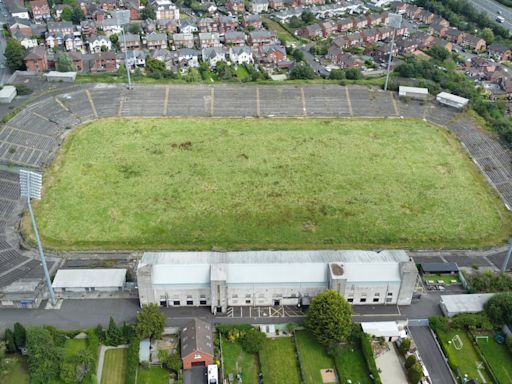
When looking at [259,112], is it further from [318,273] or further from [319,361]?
[319,361]

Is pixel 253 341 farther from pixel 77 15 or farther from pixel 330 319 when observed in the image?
pixel 77 15

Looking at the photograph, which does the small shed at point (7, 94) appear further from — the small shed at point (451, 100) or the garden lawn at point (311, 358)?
the small shed at point (451, 100)

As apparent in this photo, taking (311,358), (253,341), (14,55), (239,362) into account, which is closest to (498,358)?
(311,358)

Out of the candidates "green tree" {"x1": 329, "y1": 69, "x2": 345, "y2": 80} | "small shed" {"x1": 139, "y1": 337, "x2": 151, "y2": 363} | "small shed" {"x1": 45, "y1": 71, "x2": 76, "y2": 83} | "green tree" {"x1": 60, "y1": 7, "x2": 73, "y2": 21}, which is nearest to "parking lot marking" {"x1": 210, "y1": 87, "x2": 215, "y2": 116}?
"green tree" {"x1": 329, "y1": 69, "x2": 345, "y2": 80}

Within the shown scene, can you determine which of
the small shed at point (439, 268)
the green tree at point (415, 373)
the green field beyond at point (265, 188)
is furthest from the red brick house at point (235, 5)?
the green tree at point (415, 373)

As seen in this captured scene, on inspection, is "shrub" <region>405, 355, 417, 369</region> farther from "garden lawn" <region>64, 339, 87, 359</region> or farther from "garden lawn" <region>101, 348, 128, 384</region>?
"garden lawn" <region>64, 339, 87, 359</region>
